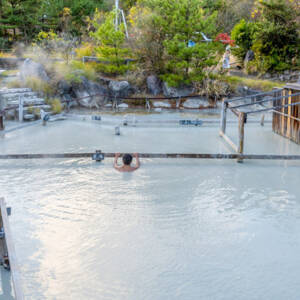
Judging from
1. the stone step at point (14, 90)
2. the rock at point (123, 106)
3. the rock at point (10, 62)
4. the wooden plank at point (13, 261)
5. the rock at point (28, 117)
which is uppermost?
the rock at point (10, 62)

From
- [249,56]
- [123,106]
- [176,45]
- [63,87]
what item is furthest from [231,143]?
[249,56]

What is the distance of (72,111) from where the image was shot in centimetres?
1806

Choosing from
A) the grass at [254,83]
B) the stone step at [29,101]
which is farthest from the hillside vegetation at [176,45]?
the stone step at [29,101]

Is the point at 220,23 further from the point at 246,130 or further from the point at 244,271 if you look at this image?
the point at 244,271

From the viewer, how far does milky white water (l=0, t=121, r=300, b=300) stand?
4.64m

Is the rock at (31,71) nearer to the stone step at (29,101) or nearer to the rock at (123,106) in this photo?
the stone step at (29,101)

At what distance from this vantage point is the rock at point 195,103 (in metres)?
19.7

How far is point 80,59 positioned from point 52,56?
1668mm

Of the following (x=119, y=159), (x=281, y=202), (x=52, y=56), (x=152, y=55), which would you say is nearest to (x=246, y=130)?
(x=119, y=159)

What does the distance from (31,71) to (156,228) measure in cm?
1433

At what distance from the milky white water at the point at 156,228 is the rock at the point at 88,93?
8.71 m

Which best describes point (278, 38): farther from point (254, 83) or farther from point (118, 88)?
point (118, 88)

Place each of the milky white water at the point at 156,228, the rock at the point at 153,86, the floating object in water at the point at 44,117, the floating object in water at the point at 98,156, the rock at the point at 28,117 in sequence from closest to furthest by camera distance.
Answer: the milky white water at the point at 156,228 < the floating object in water at the point at 98,156 < the floating object in water at the point at 44,117 < the rock at the point at 28,117 < the rock at the point at 153,86

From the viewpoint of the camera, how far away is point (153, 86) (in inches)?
827
